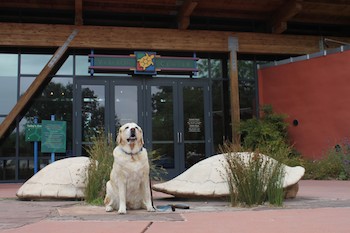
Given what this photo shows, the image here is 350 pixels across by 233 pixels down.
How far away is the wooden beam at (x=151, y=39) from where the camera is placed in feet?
36.6

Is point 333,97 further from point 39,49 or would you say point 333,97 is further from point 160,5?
point 39,49

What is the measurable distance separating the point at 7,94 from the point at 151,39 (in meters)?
4.58

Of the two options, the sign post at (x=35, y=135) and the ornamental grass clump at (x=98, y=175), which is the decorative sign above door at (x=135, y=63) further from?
the ornamental grass clump at (x=98, y=175)

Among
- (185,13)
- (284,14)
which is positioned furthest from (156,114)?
(284,14)

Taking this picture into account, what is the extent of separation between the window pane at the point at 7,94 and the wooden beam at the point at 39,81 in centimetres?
41

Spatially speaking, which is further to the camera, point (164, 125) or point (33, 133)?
point (164, 125)

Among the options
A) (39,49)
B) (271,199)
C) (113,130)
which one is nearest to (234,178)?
(271,199)

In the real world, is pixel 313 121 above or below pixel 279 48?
below

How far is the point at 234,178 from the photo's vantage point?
5434mm

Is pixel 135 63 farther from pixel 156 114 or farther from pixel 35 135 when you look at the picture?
pixel 35 135

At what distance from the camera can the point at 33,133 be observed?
11.0 meters

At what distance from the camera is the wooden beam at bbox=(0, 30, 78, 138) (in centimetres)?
1060

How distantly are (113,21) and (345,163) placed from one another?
8.11m

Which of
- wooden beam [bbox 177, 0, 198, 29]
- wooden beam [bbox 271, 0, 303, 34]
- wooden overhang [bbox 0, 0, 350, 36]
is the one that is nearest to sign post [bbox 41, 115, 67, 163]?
wooden overhang [bbox 0, 0, 350, 36]
